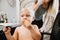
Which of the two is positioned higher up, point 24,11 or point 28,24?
point 24,11

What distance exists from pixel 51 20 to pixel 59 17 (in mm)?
114

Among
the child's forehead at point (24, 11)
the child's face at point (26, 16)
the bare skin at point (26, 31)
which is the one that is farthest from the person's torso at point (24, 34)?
the child's forehead at point (24, 11)

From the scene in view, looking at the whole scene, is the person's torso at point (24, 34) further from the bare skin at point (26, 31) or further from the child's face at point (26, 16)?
the child's face at point (26, 16)

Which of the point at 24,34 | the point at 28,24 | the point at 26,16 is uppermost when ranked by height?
the point at 26,16

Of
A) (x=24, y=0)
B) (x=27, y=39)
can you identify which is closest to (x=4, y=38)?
(x=27, y=39)

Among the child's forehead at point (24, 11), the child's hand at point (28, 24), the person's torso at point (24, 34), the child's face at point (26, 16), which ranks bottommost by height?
the person's torso at point (24, 34)

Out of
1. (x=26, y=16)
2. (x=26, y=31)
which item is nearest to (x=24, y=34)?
(x=26, y=31)

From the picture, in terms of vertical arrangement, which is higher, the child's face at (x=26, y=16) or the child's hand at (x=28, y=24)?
the child's face at (x=26, y=16)

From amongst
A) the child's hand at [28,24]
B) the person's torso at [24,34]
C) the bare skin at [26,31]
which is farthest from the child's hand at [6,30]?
the child's hand at [28,24]

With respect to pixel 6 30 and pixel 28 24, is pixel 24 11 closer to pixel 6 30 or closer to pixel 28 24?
pixel 28 24

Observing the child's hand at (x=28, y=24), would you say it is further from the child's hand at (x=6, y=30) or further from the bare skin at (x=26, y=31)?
the child's hand at (x=6, y=30)

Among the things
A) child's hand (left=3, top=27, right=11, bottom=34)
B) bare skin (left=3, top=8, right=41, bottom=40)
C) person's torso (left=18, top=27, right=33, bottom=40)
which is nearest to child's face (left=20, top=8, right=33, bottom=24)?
bare skin (left=3, top=8, right=41, bottom=40)

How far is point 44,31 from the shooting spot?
6.45ft

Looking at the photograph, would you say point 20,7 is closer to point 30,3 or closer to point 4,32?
point 30,3
